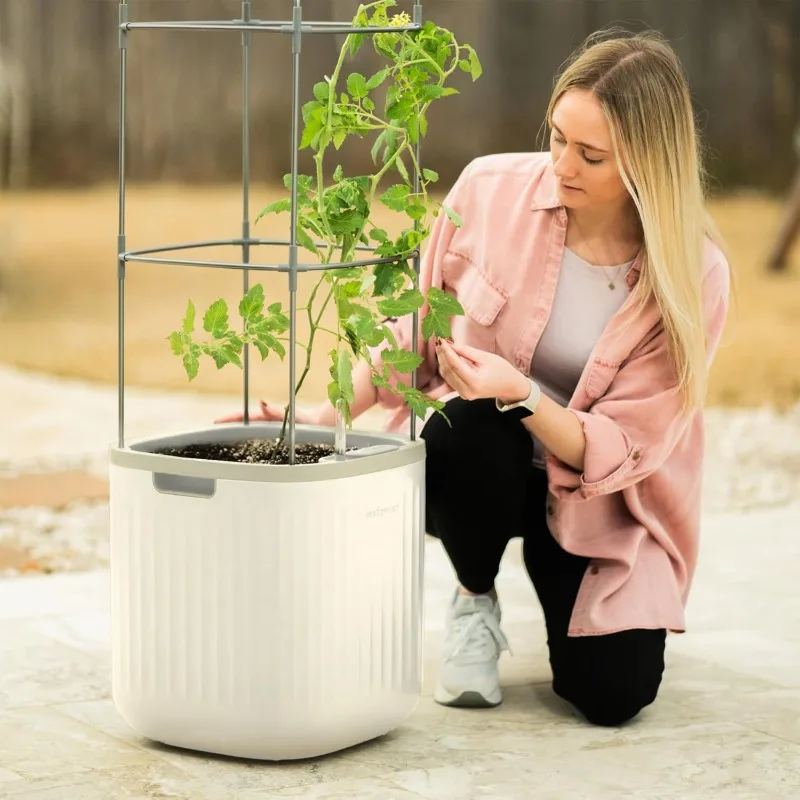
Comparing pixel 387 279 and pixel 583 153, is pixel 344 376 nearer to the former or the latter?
pixel 387 279

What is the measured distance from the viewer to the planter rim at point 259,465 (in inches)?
67.0

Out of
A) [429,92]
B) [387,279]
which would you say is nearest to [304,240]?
[387,279]

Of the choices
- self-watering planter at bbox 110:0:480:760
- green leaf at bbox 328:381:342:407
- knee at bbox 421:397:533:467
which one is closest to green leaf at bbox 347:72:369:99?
self-watering planter at bbox 110:0:480:760

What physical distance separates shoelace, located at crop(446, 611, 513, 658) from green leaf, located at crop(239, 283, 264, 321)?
609mm

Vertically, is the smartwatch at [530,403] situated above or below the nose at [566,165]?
below

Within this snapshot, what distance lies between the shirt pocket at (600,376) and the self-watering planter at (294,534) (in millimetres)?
260

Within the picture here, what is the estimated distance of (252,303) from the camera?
1745 millimetres

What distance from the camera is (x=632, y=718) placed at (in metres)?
2.03

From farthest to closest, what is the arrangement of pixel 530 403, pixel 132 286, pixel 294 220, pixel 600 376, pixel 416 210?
pixel 132 286 < pixel 600 376 < pixel 530 403 < pixel 416 210 < pixel 294 220

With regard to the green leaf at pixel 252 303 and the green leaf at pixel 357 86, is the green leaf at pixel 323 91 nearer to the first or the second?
the green leaf at pixel 357 86

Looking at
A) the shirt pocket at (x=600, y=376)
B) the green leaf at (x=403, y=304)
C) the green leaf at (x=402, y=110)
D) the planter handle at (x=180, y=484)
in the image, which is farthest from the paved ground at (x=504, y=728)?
the green leaf at (x=402, y=110)

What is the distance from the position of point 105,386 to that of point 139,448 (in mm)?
2761

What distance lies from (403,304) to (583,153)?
0.35 metres

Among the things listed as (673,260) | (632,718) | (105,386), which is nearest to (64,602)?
(632,718)
